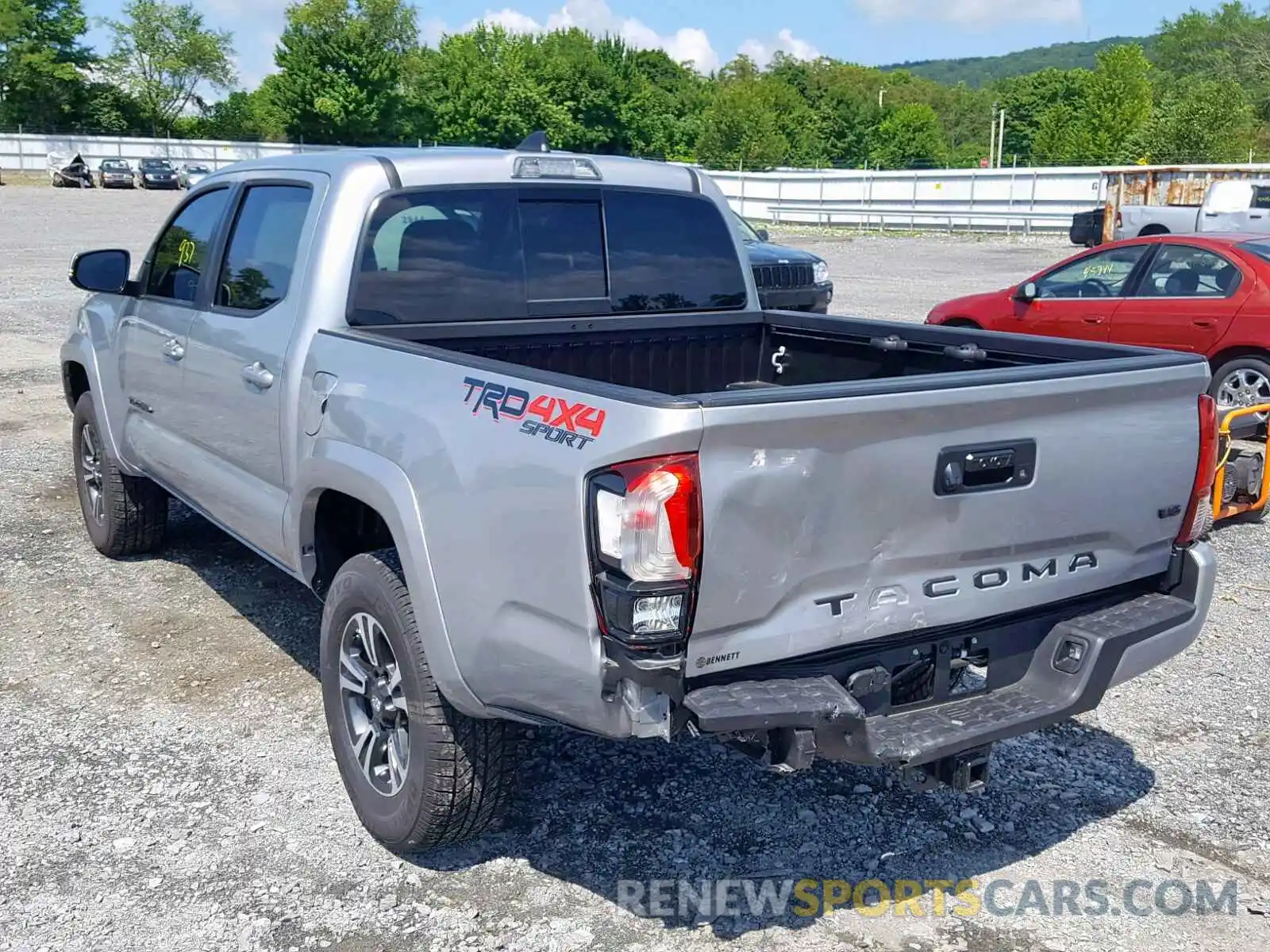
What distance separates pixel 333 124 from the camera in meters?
74.6

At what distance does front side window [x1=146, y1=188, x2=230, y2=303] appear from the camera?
196 inches

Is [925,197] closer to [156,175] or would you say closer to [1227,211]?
[1227,211]

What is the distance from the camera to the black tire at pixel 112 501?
6000 mm

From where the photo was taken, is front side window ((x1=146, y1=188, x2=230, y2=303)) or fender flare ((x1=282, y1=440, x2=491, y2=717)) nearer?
fender flare ((x1=282, y1=440, x2=491, y2=717))

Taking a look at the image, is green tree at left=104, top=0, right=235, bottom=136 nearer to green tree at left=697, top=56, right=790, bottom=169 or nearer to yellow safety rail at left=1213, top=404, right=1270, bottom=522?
green tree at left=697, top=56, right=790, bottom=169

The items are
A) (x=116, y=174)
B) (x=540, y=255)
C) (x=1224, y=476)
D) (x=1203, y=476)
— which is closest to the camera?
(x=1203, y=476)

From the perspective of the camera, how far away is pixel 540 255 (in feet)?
14.8

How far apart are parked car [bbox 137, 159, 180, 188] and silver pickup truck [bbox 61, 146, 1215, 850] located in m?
49.0

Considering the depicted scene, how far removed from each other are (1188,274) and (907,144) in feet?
313

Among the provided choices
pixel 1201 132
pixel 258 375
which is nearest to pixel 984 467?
pixel 258 375

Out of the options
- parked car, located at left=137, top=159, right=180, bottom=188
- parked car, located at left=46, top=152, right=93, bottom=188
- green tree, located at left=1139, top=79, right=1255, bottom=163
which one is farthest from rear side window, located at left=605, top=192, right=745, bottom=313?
parked car, located at left=46, top=152, right=93, bottom=188

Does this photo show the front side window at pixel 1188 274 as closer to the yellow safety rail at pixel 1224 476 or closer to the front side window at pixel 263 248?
the yellow safety rail at pixel 1224 476

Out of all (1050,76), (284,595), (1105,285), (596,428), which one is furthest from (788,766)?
(1050,76)

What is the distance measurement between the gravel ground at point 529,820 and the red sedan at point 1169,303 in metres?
3.97
